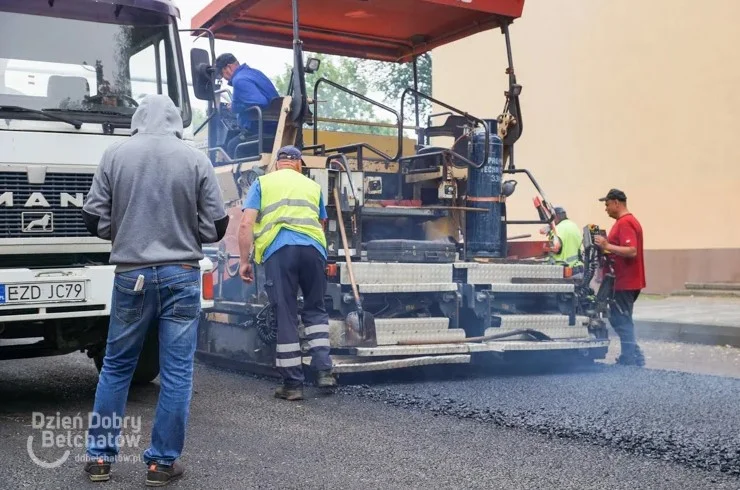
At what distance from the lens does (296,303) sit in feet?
21.1

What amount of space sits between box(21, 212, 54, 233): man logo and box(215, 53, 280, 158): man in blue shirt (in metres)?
2.31

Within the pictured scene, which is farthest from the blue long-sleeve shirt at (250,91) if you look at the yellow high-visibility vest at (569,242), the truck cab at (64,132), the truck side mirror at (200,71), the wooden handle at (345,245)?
the yellow high-visibility vest at (569,242)

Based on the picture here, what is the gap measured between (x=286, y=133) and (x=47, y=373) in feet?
8.60

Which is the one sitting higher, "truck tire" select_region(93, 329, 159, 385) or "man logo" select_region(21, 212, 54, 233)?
"man logo" select_region(21, 212, 54, 233)

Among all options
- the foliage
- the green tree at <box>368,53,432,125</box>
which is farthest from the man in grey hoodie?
the green tree at <box>368,53,432,125</box>

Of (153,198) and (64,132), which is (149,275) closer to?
(153,198)

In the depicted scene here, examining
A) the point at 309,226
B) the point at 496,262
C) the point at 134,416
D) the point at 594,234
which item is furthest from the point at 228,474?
the point at 594,234

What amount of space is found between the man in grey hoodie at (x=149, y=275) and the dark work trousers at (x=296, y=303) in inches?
80.7

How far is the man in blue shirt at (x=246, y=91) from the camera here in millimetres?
7578

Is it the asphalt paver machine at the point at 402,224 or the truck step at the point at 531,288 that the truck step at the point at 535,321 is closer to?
the asphalt paver machine at the point at 402,224

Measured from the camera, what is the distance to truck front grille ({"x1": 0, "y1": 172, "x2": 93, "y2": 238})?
17.5 feet

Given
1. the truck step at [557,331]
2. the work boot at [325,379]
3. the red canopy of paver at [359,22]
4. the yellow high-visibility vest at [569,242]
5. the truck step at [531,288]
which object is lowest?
the work boot at [325,379]

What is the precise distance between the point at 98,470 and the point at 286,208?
2722 mm

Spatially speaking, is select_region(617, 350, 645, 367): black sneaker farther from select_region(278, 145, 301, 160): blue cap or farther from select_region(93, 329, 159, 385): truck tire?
select_region(93, 329, 159, 385): truck tire
